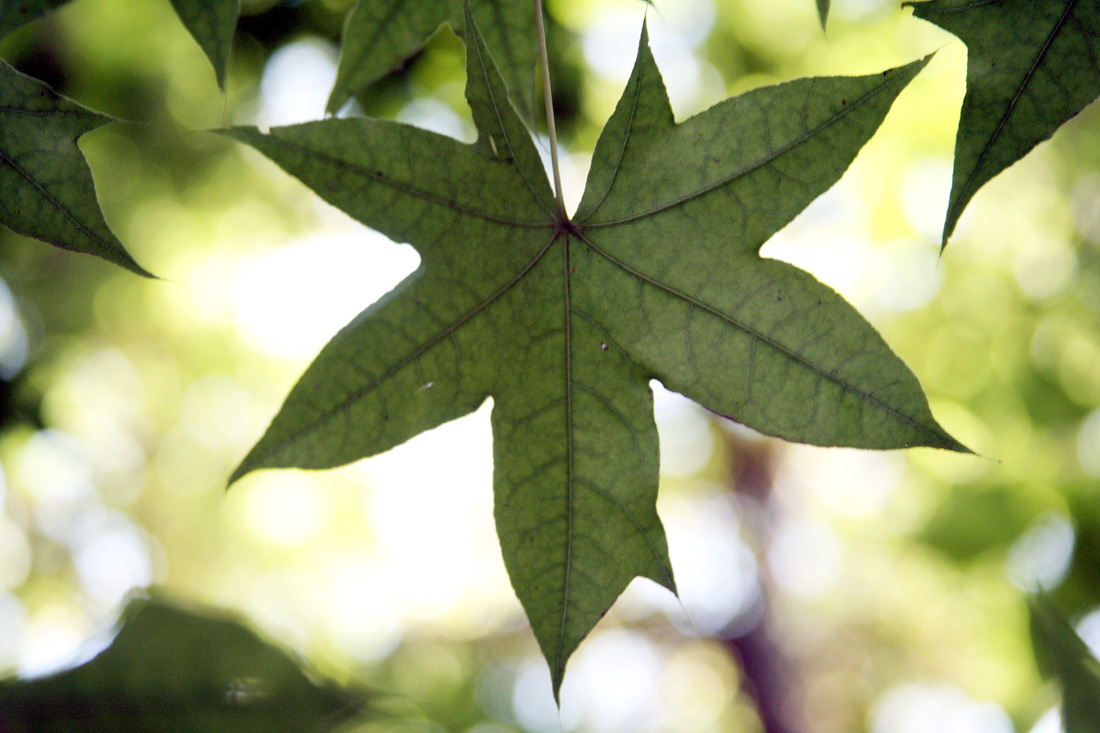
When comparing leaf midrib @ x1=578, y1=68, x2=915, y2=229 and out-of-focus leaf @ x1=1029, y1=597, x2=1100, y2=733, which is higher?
leaf midrib @ x1=578, y1=68, x2=915, y2=229

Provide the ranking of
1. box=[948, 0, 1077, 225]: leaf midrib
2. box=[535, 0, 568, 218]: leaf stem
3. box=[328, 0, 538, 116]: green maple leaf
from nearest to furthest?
box=[948, 0, 1077, 225]: leaf midrib < box=[535, 0, 568, 218]: leaf stem < box=[328, 0, 538, 116]: green maple leaf

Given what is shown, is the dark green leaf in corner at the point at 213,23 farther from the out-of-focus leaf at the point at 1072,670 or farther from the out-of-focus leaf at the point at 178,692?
the out-of-focus leaf at the point at 1072,670

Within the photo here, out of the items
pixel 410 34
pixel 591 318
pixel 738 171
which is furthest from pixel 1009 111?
pixel 410 34

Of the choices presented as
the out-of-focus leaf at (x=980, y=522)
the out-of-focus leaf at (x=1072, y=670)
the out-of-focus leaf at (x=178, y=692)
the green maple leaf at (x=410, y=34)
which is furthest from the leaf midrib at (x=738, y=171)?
the out-of-focus leaf at (x=980, y=522)

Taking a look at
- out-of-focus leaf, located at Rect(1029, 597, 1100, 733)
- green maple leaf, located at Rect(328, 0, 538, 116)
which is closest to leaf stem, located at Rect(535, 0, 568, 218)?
green maple leaf, located at Rect(328, 0, 538, 116)

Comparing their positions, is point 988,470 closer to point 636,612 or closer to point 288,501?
point 636,612

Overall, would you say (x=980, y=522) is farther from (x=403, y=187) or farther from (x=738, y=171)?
(x=403, y=187)

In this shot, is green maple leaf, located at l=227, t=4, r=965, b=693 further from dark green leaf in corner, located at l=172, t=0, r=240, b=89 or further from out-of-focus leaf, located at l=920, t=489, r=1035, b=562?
out-of-focus leaf, located at l=920, t=489, r=1035, b=562
